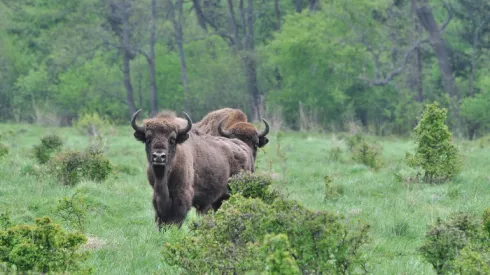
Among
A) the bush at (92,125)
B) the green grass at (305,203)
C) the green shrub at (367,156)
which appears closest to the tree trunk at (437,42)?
the bush at (92,125)

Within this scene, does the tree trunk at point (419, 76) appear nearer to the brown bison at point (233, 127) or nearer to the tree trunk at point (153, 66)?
the tree trunk at point (153, 66)

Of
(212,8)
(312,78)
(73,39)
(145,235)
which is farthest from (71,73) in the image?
(145,235)

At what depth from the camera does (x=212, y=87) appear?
162ft

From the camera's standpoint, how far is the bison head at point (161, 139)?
10.4m

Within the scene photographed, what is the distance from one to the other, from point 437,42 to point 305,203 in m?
31.3

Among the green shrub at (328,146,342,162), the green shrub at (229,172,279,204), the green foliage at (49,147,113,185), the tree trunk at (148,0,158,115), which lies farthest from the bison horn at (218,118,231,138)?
the tree trunk at (148,0,158,115)

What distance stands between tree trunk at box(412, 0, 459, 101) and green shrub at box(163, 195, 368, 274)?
38.0m

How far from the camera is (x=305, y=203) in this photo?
1410 cm

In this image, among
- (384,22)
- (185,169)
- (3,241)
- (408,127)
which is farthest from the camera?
(384,22)

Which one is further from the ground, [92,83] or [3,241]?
[3,241]

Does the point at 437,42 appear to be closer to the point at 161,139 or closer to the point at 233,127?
the point at 233,127

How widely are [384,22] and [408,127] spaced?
738 centimetres

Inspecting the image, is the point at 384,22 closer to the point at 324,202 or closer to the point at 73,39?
the point at 73,39

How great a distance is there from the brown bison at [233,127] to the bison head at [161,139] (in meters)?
3.45
